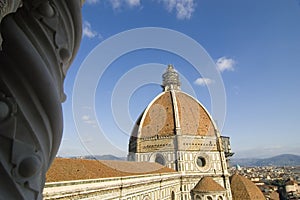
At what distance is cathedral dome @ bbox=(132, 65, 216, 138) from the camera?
109 ft

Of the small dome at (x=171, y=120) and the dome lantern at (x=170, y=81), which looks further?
the dome lantern at (x=170, y=81)

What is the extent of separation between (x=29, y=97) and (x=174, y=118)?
33129 mm

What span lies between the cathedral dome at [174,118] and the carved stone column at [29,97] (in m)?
30.9

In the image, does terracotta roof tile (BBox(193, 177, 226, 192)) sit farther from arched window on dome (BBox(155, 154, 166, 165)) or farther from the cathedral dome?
the cathedral dome

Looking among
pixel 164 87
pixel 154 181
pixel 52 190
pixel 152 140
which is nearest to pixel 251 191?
pixel 152 140

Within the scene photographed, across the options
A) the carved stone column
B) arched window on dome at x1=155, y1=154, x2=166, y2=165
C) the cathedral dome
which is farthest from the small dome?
the carved stone column

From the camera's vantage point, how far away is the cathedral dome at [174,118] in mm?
33344

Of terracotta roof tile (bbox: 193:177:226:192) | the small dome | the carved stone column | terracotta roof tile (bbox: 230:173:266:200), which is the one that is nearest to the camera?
the carved stone column

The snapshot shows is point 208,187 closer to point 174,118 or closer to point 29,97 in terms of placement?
point 174,118

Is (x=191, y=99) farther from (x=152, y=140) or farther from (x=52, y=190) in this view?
(x=52, y=190)

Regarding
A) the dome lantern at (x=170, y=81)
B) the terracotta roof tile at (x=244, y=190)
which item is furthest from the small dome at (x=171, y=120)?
the terracotta roof tile at (x=244, y=190)

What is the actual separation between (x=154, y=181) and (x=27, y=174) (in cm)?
2022

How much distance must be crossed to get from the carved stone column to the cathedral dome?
30.9m

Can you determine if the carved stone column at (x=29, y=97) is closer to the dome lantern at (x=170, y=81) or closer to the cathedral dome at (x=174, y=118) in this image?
the cathedral dome at (x=174, y=118)
